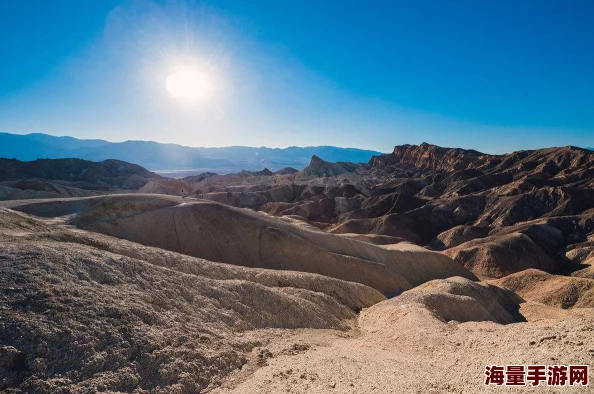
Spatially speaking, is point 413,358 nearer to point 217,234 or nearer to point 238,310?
point 238,310

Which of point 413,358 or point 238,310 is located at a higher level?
point 238,310

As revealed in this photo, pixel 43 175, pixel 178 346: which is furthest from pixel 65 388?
pixel 43 175

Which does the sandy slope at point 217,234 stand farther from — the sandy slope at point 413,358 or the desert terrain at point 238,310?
the sandy slope at point 413,358

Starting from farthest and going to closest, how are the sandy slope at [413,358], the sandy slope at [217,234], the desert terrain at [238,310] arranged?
1. the sandy slope at [217,234]
2. the desert terrain at [238,310]
3. the sandy slope at [413,358]

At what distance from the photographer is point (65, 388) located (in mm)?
6391

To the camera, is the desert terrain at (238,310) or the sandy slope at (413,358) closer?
the sandy slope at (413,358)

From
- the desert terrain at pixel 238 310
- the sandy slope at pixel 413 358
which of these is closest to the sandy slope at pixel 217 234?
the desert terrain at pixel 238 310

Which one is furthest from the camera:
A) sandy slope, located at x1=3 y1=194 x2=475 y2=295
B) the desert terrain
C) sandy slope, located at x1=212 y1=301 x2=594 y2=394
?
sandy slope, located at x1=3 y1=194 x2=475 y2=295

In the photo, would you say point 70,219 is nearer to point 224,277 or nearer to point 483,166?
point 224,277

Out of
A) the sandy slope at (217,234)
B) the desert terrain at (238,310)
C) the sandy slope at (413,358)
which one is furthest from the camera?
the sandy slope at (217,234)

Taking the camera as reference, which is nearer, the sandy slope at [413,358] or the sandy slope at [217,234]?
the sandy slope at [413,358]

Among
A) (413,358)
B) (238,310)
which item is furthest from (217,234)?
(413,358)

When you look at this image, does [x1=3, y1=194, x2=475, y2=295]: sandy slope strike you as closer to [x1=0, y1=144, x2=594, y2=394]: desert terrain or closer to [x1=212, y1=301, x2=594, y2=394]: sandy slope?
[x1=0, y1=144, x2=594, y2=394]: desert terrain

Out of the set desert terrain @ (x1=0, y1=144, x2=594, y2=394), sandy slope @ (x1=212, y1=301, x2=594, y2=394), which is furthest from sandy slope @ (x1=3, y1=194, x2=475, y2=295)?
sandy slope @ (x1=212, y1=301, x2=594, y2=394)
